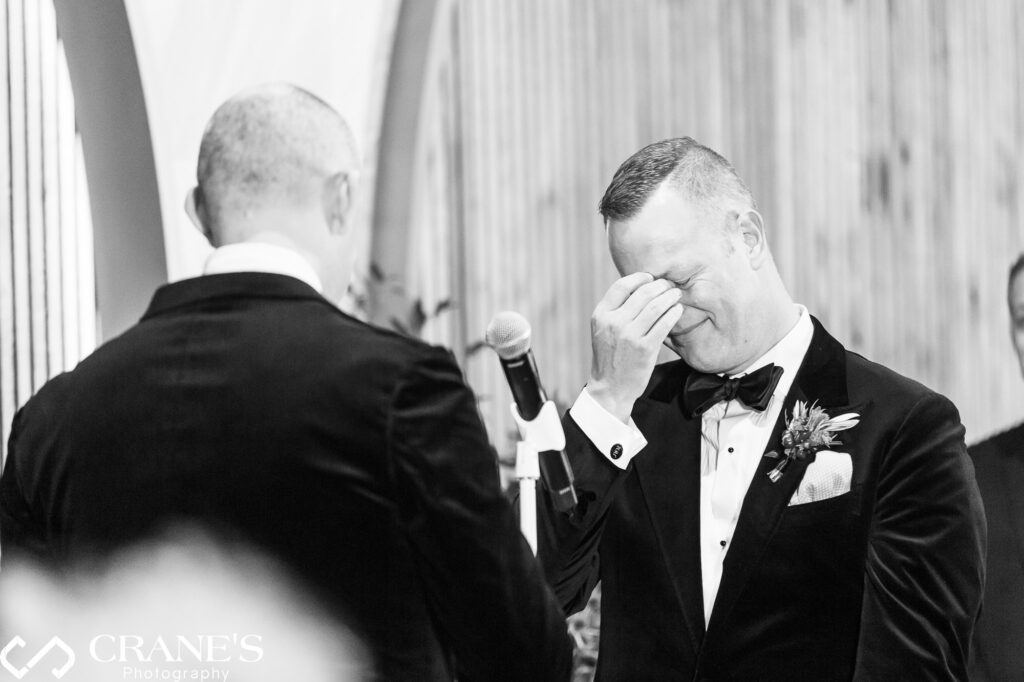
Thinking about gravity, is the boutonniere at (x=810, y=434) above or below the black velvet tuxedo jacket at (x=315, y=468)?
below

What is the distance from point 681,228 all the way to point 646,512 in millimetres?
537

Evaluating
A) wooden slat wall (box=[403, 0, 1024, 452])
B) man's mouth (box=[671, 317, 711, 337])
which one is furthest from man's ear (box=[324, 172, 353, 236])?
wooden slat wall (box=[403, 0, 1024, 452])

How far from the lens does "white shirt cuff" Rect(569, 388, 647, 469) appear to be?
7.38 ft

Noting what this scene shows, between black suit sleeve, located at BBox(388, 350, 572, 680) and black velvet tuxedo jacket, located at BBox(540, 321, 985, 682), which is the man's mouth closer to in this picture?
black velvet tuxedo jacket, located at BBox(540, 321, 985, 682)

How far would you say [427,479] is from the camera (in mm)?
1531

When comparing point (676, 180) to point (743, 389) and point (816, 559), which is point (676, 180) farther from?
point (816, 559)

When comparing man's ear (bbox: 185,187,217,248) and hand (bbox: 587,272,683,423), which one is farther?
hand (bbox: 587,272,683,423)

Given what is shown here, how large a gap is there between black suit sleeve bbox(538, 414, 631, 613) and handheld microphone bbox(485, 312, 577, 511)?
39cm

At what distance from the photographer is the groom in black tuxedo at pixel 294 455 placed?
152 centimetres

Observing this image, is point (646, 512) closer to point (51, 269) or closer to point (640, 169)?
point (640, 169)

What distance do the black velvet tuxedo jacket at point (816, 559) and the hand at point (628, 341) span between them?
99 millimetres

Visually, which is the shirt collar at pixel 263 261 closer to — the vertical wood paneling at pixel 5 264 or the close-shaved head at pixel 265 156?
the close-shaved head at pixel 265 156

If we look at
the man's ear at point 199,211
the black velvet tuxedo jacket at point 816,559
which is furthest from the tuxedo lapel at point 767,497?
the man's ear at point 199,211

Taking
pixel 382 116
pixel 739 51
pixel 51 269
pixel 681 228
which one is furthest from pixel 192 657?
pixel 739 51
